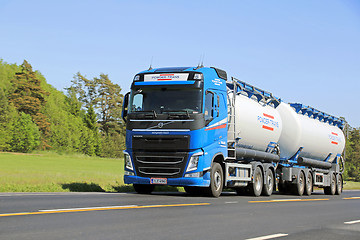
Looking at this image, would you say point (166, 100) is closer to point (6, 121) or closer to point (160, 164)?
point (160, 164)

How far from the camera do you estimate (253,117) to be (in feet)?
67.9

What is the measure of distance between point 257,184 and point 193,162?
217 inches

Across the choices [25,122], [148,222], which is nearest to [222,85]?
[148,222]

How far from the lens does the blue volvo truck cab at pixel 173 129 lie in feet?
53.6

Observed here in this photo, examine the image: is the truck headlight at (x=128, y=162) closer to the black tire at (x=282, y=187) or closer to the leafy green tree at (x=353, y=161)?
the black tire at (x=282, y=187)

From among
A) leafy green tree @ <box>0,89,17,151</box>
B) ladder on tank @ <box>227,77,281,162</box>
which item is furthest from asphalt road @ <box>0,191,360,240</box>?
leafy green tree @ <box>0,89,17,151</box>

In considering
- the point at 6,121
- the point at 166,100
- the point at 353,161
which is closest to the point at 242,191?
the point at 166,100

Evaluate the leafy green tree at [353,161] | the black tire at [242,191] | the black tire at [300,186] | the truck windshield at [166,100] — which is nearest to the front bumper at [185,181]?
the truck windshield at [166,100]

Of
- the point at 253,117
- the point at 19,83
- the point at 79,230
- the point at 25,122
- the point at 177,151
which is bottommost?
the point at 79,230

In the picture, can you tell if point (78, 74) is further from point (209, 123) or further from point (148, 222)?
point (148, 222)

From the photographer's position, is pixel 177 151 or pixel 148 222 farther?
pixel 177 151

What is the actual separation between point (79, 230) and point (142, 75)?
399 inches

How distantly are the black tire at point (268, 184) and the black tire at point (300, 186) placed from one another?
10.3 ft

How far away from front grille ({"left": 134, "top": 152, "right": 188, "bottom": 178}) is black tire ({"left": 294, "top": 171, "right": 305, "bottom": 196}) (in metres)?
10.6
